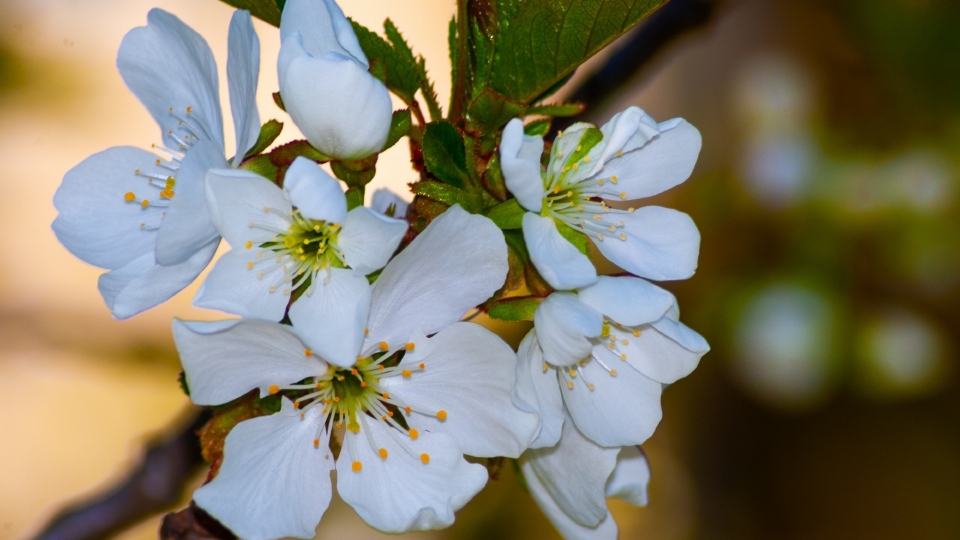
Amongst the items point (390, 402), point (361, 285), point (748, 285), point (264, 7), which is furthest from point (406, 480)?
point (748, 285)

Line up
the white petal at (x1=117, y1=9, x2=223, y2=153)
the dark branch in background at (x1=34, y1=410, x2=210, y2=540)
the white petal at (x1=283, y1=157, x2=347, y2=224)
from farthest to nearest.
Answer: the dark branch in background at (x1=34, y1=410, x2=210, y2=540), the white petal at (x1=117, y1=9, x2=223, y2=153), the white petal at (x1=283, y1=157, x2=347, y2=224)

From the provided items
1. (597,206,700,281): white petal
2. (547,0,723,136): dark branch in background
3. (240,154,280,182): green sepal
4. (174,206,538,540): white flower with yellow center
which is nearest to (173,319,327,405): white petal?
(174,206,538,540): white flower with yellow center

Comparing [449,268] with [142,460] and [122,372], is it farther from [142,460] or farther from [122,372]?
[122,372]

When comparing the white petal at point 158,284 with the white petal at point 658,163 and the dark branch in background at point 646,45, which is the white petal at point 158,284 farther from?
the dark branch in background at point 646,45

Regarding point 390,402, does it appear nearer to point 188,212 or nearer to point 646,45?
point 188,212

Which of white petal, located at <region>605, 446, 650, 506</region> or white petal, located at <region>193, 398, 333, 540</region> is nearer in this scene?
white petal, located at <region>193, 398, 333, 540</region>

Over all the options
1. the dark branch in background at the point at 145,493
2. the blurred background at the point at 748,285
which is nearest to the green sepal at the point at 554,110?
the dark branch in background at the point at 145,493

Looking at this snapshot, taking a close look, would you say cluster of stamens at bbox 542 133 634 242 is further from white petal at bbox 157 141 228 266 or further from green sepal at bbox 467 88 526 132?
white petal at bbox 157 141 228 266

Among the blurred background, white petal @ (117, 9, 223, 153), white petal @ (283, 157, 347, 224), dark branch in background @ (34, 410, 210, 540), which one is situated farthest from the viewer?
the blurred background
